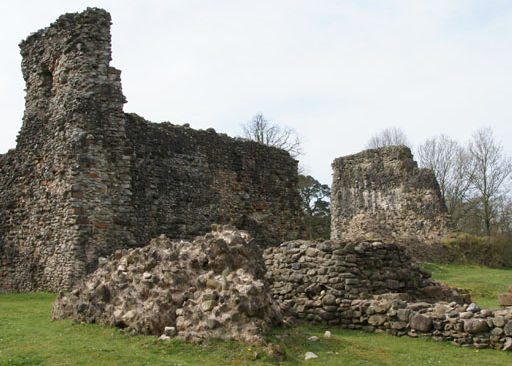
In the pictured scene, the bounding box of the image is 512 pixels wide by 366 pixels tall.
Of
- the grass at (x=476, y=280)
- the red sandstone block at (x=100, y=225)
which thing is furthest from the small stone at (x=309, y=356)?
the red sandstone block at (x=100, y=225)

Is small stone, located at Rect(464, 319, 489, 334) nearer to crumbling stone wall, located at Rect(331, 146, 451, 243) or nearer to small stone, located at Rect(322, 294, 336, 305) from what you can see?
small stone, located at Rect(322, 294, 336, 305)

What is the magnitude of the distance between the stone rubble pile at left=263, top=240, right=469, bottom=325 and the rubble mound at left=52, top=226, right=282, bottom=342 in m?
2.11

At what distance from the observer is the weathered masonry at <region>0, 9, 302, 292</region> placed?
13609mm

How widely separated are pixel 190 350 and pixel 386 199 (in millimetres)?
26557

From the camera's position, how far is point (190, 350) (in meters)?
6.97

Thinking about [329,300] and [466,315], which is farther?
[329,300]

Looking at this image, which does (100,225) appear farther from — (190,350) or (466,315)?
(466,315)

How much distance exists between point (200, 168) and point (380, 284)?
8.18 meters

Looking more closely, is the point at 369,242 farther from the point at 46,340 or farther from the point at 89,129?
the point at 89,129

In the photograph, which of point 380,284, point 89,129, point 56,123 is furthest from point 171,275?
point 56,123

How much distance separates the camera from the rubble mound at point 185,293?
24.0 ft

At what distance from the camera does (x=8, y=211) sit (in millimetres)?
15945

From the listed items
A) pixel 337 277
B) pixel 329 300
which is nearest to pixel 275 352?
pixel 329 300

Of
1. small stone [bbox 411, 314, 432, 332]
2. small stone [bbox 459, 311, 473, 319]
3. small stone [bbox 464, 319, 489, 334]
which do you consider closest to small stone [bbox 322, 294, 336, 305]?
small stone [bbox 411, 314, 432, 332]
